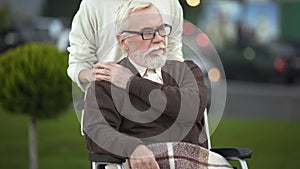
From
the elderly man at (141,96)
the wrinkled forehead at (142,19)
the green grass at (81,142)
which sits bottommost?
the green grass at (81,142)

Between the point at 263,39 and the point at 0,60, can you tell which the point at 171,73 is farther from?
the point at 263,39

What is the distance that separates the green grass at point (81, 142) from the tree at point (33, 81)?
1175 millimetres

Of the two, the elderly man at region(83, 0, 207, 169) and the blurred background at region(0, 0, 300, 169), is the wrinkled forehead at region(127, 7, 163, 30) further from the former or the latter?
the blurred background at region(0, 0, 300, 169)

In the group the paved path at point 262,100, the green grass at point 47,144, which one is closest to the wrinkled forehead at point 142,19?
the green grass at point 47,144

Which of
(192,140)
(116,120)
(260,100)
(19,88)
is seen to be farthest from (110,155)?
(260,100)

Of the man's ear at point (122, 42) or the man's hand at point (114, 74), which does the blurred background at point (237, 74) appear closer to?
the man's ear at point (122, 42)

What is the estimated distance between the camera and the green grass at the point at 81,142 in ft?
33.0

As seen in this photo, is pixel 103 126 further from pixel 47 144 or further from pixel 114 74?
pixel 47 144

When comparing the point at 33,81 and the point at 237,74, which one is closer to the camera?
the point at 33,81

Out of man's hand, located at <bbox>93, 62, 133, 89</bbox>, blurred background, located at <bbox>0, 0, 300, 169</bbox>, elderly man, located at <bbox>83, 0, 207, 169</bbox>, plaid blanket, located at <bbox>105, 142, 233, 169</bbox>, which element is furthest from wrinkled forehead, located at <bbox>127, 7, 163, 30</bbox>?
blurred background, located at <bbox>0, 0, 300, 169</bbox>

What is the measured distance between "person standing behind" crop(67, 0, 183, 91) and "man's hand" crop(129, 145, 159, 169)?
654 millimetres

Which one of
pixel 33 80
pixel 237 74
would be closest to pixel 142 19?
pixel 33 80

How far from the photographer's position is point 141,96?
4137mm

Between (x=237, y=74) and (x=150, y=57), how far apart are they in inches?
800
